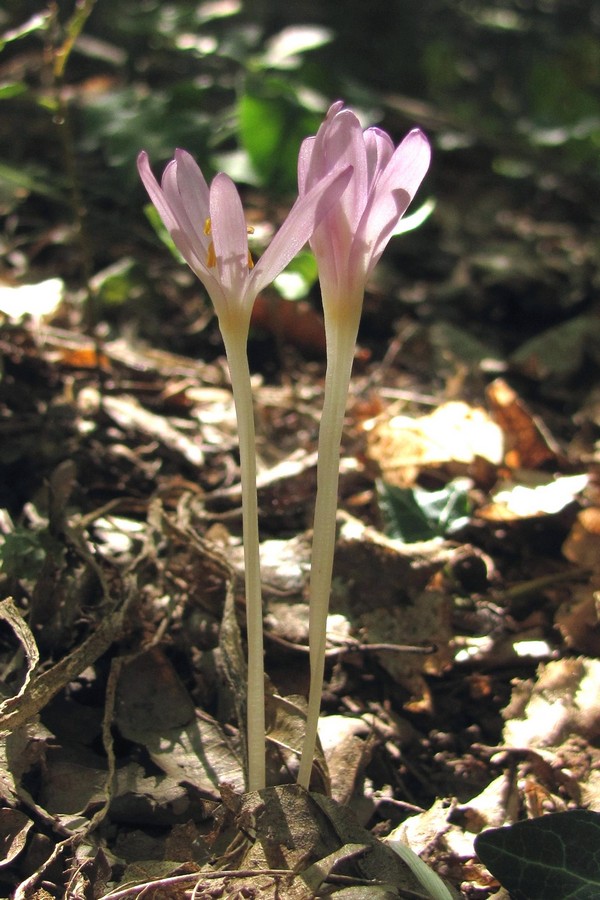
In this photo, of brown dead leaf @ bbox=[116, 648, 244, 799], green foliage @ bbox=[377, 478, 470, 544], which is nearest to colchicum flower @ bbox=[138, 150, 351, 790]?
brown dead leaf @ bbox=[116, 648, 244, 799]

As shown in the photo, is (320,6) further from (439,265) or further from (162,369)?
(162,369)

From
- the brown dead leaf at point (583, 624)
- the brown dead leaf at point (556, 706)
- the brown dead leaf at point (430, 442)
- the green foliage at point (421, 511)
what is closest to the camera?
the brown dead leaf at point (556, 706)

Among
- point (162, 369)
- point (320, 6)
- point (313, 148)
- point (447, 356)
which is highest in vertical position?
point (313, 148)

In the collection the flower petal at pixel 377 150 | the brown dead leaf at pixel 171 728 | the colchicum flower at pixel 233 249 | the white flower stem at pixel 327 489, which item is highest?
the flower petal at pixel 377 150

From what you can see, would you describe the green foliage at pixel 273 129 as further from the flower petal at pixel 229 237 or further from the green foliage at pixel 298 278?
the flower petal at pixel 229 237

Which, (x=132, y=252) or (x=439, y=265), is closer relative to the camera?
(x=132, y=252)

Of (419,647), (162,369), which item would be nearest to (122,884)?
(419,647)

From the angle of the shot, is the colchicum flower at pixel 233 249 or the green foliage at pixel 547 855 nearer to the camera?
the colchicum flower at pixel 233 249

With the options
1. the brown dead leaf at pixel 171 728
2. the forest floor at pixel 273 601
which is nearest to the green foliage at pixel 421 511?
the forest floor at pixel 273 601
